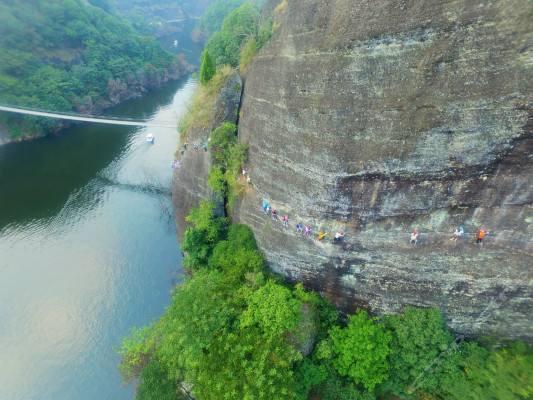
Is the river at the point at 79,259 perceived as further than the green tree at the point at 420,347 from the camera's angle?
Yes

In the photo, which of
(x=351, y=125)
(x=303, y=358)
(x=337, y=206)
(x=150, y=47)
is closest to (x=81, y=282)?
(x=303, y=358)

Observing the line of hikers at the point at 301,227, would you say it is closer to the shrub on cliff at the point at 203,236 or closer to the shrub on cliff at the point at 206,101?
the shrub on cliff at the point at 203,236

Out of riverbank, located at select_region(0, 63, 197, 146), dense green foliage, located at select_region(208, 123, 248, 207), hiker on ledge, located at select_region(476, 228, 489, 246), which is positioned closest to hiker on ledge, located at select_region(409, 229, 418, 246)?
hiker on ledge, located at select_region(476, 228, 489, 246)

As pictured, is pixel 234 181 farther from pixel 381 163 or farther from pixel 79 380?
pixel 79 380

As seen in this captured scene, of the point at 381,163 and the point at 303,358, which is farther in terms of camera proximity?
the point at 303,358

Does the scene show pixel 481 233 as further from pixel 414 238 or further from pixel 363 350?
pixel 363 350

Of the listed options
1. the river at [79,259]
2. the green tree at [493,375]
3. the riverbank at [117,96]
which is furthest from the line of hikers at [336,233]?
the riverbank at [117,96]
